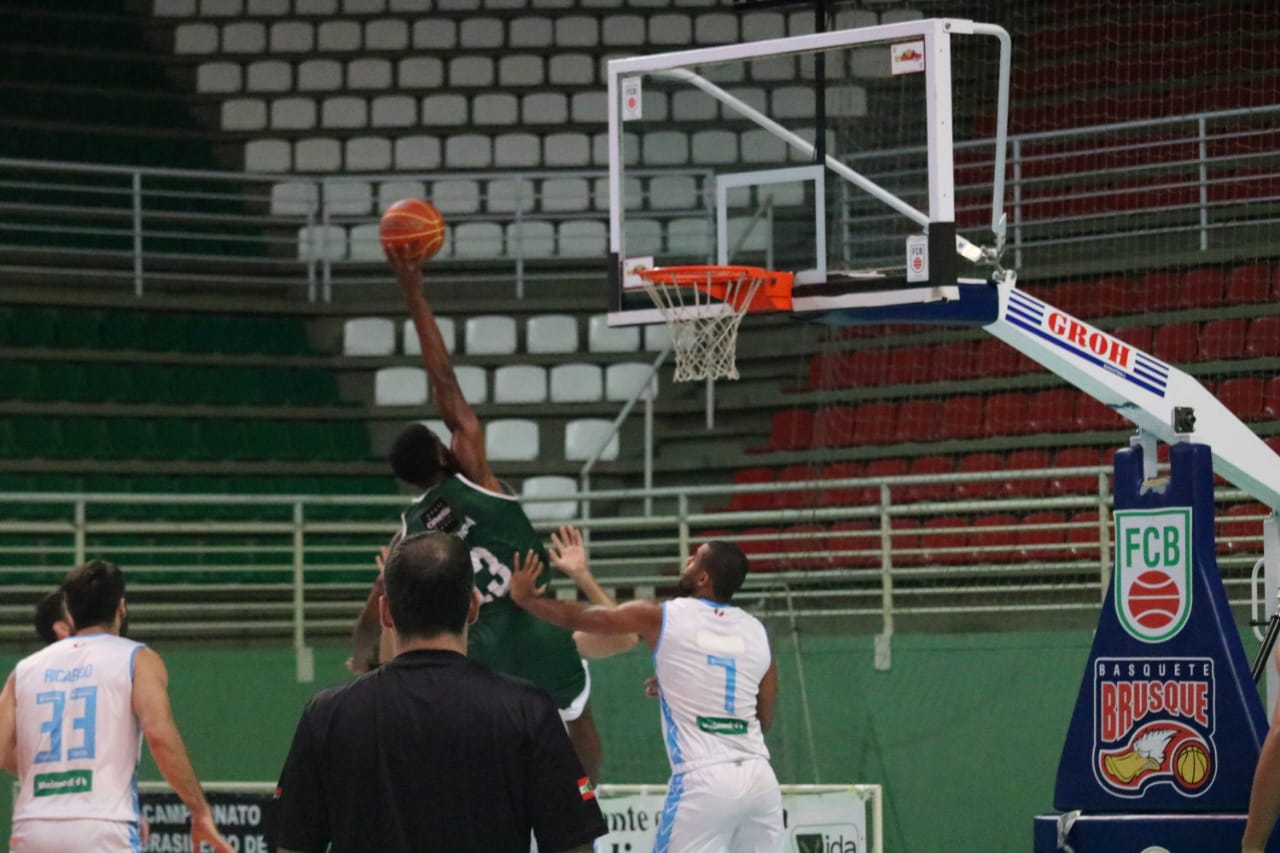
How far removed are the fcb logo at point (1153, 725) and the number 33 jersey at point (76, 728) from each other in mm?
3677

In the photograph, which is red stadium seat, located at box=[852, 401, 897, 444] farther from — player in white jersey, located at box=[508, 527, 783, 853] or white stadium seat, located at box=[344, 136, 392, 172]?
player in white jersey, located at box=[508, 527, 783, 853]

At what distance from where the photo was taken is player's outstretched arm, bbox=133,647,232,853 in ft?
19.9

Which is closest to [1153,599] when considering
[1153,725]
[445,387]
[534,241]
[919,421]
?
[1153,725]

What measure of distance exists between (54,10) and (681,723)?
42.8 ft

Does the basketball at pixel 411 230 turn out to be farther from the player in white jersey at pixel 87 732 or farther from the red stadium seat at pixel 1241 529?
the red stadium seat at pixel 1241 529

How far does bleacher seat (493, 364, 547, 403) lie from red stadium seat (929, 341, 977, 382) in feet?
11.3

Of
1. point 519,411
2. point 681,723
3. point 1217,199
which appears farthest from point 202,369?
point 681,723

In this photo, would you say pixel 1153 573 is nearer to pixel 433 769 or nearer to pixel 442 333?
pixel 433 769

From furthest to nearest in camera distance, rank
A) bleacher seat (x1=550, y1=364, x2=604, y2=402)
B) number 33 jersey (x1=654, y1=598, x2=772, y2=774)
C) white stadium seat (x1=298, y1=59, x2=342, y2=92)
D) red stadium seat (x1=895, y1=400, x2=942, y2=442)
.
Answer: white stadium seat (x1=298, y1=59, x2=342, y2=92) → bleacher seat (x1=550, y1=364, x2=604, y2=402) → red stadium seat (x1=895, y1=400, x2=942, y2=442) → number 33 jersey (x1=654, y1=598, x2=772, y2=774)

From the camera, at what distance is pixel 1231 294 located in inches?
484

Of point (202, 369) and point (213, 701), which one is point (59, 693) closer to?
point (213, 701)

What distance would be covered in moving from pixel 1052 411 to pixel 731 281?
5441 millimetres

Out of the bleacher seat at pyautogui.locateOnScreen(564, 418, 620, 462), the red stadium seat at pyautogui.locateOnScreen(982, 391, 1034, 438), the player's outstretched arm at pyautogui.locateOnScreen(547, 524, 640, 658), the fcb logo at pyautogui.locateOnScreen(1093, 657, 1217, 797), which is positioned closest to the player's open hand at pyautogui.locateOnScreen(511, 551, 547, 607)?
the player's outstretched arm at pyautogui.locateOnScreen(547, 524, 640, 658)

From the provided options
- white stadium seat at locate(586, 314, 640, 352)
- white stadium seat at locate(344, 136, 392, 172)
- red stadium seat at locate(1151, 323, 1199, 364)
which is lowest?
red stadium seat at locate(1151, 323, 1199, 364)
